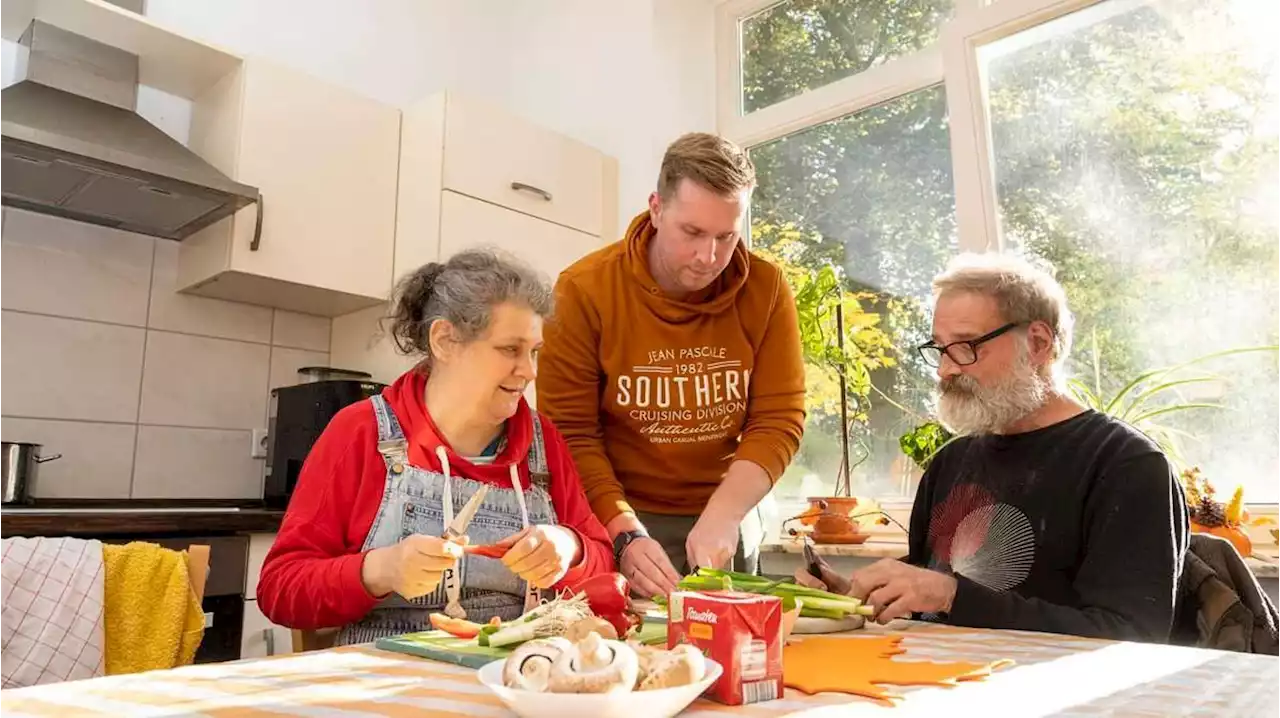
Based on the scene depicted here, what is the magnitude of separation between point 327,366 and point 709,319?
5.41 feet

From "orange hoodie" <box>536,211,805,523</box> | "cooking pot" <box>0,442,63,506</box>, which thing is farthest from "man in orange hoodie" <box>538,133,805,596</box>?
"cooking pot" <box>0,442,63,506</box>

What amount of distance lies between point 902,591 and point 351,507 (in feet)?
2.50

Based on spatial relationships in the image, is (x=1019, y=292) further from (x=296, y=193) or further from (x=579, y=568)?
(x=296, y=193)

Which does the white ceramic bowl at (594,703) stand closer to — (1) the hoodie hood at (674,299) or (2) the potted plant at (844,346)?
(1) the hoodie hood at (674,299)

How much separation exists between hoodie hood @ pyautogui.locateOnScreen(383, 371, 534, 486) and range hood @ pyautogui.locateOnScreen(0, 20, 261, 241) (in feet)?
3.96

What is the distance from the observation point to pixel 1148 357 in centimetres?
220

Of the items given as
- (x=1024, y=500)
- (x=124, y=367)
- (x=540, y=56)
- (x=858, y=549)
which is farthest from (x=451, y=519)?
(x=540, y=56)

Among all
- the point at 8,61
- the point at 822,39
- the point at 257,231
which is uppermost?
the point at 822,39

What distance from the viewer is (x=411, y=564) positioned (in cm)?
99

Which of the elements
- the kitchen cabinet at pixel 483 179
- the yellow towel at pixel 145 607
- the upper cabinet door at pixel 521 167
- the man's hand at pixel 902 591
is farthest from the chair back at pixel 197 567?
the upper cabinet door at pixel 521 167

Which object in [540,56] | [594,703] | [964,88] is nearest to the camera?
[594,703]

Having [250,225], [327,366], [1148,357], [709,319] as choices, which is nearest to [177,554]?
[709,319]

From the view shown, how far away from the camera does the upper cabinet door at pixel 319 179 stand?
8.14ft

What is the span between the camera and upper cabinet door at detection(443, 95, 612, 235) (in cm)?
277
